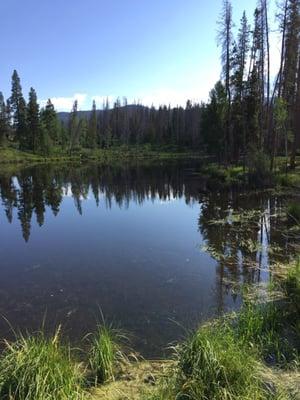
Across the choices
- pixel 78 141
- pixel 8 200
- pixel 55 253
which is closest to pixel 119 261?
pixel 55 253

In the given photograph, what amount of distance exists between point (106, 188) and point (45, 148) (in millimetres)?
49008

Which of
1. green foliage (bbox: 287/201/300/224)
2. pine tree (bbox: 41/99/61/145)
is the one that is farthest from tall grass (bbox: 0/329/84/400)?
pine tree (bbox: 41/99/61/145)

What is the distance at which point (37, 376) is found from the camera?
4.63 metres

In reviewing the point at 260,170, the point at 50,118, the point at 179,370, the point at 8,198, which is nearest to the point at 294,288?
the point at 179,370

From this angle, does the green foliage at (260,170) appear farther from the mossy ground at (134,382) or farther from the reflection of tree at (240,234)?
the mossy ground at (134,382)

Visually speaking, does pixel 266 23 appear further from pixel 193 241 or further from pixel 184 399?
pixel 184 399

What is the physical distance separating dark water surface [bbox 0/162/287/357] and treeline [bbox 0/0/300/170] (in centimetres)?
1127

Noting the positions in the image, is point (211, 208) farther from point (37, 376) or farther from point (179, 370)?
point (37, 376)

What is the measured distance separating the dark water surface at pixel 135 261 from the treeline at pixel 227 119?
11.3 metres

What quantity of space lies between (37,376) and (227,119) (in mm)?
37454

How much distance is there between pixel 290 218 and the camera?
18125 mm

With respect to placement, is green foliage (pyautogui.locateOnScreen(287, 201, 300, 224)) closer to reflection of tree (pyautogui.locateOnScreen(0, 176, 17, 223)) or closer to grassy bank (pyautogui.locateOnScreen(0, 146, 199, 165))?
reflection of tree (pyautogui.locateOnScreen(0, 176, 17, 223))

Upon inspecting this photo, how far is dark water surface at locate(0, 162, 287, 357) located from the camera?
9.41m

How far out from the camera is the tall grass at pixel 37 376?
4574 millimetres
